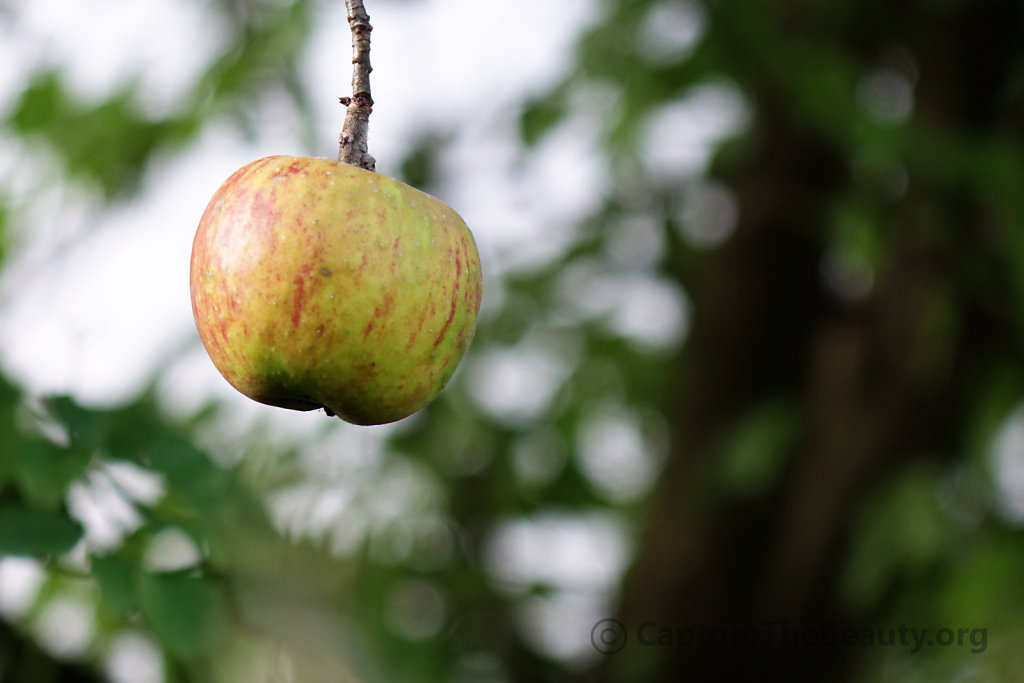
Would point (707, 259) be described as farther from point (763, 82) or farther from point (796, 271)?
point (763, 82)

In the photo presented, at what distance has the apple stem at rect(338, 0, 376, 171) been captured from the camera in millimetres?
732

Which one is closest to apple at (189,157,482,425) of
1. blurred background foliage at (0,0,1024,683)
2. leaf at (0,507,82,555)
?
leaf at (0,507,82,555)

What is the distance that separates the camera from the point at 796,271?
10.8ft

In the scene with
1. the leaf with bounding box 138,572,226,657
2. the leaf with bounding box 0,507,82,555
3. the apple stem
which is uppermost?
the apple stem

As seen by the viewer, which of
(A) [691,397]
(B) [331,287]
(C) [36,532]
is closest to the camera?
(B) [331,287]

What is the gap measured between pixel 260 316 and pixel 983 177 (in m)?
1.77

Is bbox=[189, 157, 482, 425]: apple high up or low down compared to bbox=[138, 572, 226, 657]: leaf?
up

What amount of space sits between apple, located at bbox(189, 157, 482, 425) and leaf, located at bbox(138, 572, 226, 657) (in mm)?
498

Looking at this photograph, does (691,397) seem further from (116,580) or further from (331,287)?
(331,287)

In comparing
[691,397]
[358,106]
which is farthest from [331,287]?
[691,397]

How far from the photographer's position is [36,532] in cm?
112

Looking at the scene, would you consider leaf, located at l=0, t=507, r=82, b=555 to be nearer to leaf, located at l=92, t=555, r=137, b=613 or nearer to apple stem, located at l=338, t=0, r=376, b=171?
leaf, located at l=92, t=555, r=137, b=613

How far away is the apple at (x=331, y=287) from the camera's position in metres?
0.73

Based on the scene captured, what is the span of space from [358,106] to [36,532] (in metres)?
0.64
